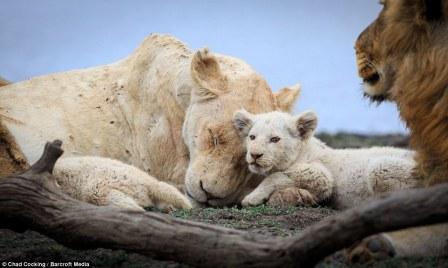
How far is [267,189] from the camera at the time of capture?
7.12 metres

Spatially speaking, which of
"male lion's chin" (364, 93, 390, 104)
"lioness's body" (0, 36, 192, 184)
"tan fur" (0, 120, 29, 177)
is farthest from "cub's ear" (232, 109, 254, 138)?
Answer: "tan fur" (0, 120, 29, 177)

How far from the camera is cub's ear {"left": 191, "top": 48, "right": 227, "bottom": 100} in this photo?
25.5 ft

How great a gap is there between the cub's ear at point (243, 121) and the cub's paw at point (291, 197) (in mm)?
612

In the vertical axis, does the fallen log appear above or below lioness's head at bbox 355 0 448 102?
below

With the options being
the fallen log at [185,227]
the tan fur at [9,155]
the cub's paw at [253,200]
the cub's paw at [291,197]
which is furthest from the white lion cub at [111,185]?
the fallen log at [185,227]

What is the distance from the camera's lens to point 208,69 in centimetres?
806

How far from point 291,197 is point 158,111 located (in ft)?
7.38

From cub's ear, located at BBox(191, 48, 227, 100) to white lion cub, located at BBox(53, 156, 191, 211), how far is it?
3.80 ft

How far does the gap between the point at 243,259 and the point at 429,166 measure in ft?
5.70

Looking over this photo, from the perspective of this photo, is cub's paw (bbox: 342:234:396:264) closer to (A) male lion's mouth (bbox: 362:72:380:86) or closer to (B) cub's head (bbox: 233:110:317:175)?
(A) male lion's mouth (bbox: 362:72:380:86)

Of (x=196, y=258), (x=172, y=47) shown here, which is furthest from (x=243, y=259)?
(x=172, y=47)

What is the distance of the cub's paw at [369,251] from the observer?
462cm

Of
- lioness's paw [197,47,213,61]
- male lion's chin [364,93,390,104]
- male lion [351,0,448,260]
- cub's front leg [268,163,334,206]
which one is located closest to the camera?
male lion [351,0,448,260]

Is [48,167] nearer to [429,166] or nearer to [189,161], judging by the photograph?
[429,166]
